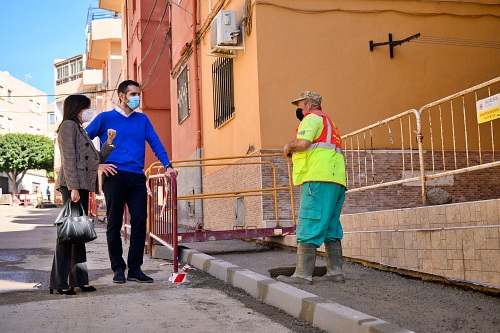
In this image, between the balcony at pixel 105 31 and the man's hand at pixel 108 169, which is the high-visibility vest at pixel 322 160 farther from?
the balcony at pixel 105 31

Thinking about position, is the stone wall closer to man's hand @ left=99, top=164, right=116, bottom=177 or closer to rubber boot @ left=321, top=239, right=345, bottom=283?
rubber boot @ left=321, top=239, right=345, bottom=283

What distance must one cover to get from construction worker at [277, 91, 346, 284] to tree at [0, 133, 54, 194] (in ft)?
190

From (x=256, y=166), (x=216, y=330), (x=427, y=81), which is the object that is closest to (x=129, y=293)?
(x=216, y=330)

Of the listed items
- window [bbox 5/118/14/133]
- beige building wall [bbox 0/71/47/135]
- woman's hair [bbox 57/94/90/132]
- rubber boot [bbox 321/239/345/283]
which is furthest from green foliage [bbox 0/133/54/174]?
rubber boot [bbox 321/239/345/283]

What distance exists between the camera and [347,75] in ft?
35.7

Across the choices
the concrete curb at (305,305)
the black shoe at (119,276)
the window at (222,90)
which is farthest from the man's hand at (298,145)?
the window at (222,90)

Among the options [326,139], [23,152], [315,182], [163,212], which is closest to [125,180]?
[163,212]

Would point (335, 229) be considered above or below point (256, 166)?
below

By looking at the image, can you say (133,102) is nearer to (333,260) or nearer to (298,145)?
(298,145)

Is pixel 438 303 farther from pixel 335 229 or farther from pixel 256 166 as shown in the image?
pixel 256 166

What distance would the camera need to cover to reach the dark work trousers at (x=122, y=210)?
262 inches

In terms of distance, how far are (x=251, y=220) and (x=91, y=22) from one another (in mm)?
27989

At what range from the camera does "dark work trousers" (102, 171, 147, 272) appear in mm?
6648

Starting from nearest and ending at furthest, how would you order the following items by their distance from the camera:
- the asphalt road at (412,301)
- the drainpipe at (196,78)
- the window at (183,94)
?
the asphalt road at (412,301) → the drainpipe at (196,78) → the window at (183,94)
